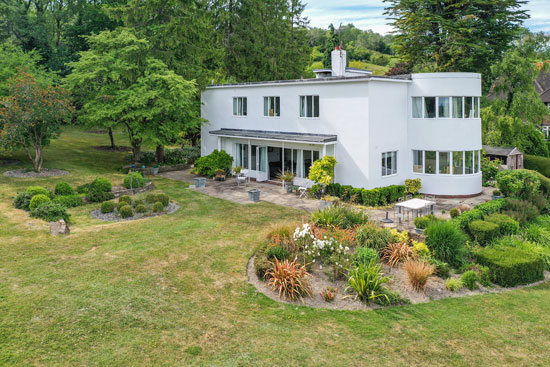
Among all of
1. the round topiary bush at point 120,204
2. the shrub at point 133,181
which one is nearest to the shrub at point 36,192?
the round topiary bush at point 120,204

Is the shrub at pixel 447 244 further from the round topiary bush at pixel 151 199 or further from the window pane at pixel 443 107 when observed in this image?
the round topiary bush at pixel 151 199

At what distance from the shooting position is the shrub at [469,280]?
12704 millimetres

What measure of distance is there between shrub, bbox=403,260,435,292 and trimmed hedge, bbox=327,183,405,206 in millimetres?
8705

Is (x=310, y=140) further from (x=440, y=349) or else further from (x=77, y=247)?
(x=440, y=349)

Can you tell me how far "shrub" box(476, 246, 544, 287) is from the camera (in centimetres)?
1323

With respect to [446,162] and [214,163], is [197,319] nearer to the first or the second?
[446,162]

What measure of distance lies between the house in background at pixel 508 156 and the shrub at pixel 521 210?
37.2 feet

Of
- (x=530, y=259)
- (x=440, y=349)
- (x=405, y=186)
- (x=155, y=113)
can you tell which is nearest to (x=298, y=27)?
(x=155, y=113)

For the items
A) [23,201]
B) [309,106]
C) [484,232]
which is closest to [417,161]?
[309,106]

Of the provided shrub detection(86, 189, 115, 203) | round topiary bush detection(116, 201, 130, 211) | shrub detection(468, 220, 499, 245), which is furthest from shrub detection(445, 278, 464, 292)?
shrub detection(86, 189, 115, 203)

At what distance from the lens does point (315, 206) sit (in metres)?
21.5

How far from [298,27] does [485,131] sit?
28.6 m

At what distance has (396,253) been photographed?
14.0 metres

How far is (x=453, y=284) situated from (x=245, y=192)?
14227 mm
